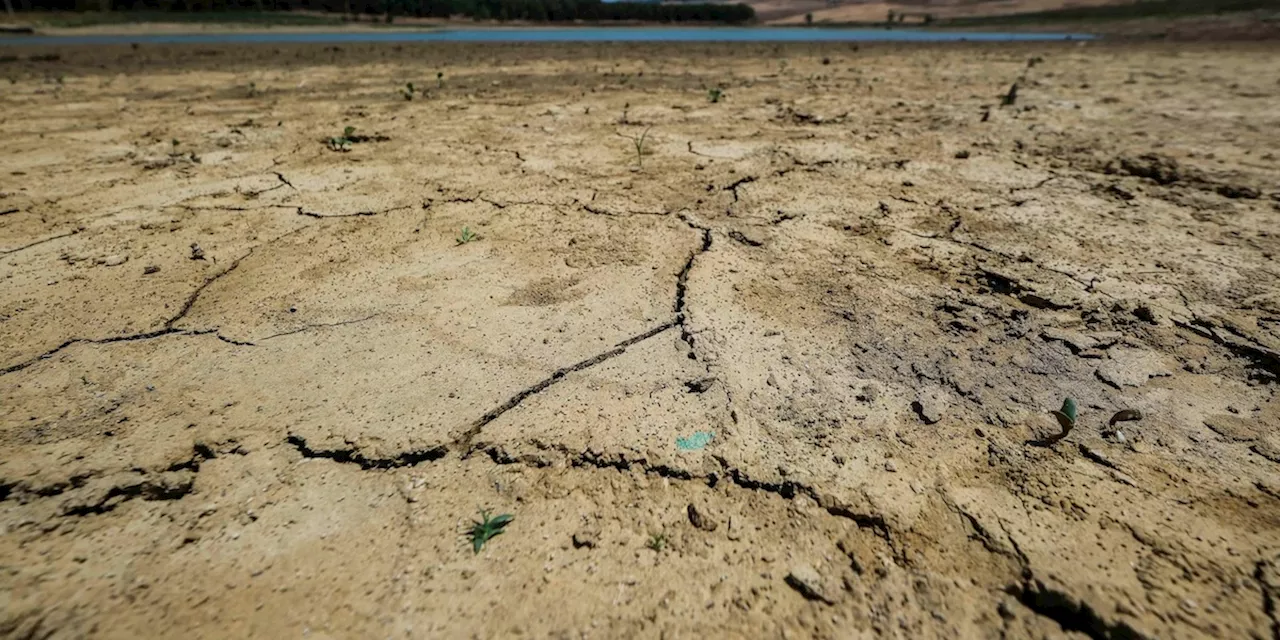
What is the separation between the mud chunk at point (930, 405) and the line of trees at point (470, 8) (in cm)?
2054

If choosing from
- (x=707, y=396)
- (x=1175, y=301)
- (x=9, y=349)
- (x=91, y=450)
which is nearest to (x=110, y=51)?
(x=9, y=349)

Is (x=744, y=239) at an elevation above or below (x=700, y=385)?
above

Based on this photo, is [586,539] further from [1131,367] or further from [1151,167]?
[1151,167]

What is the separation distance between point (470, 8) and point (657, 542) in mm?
22641

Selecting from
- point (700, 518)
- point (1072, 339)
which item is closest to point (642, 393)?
point (700, 518)

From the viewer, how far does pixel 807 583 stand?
0.92 meters

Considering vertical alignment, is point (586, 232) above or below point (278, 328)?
above

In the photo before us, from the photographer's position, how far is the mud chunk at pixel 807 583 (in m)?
0.90

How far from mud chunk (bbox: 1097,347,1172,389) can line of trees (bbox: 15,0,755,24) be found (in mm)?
20663

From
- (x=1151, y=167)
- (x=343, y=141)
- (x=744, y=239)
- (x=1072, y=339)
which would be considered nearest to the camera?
(x=1072, y=339)

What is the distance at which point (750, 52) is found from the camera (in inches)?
343

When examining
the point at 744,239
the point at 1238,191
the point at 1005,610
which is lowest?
the point at 1005,610

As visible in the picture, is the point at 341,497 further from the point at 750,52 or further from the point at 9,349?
the point at 750,52

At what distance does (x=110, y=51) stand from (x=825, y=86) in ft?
33.3
